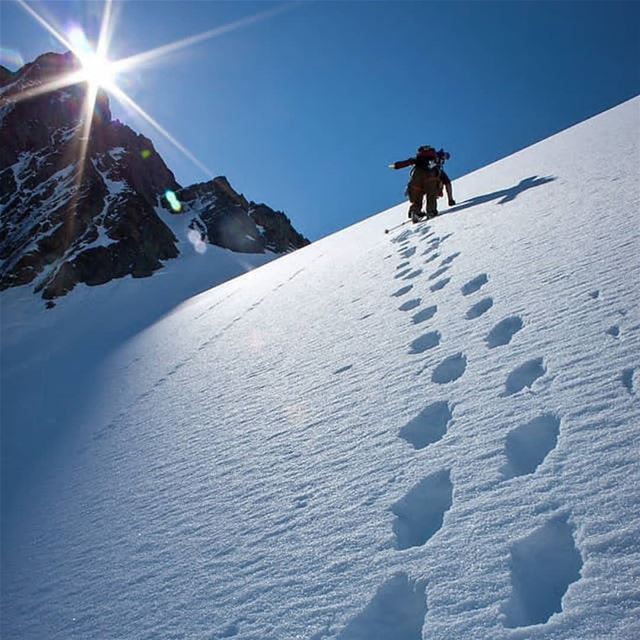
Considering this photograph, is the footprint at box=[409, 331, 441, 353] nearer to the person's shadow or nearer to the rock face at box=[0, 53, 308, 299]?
the person's shadow

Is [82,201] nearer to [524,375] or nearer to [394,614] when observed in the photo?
[524,375]

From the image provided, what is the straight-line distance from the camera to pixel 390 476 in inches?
75.9

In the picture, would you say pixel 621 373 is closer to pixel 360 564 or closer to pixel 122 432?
pixel 360 564

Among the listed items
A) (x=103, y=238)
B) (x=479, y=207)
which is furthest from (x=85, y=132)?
(x=479, y=207)

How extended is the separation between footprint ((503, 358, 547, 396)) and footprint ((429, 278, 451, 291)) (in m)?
1.90

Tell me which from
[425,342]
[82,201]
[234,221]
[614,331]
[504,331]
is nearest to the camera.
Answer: [614,331]

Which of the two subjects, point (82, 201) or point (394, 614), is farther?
point (82, 201)

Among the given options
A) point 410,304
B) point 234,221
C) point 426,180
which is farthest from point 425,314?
point 234,221

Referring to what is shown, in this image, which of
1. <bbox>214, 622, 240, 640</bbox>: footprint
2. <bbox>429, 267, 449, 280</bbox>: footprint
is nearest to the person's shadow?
<bbox>429, 267, 449, 280</bbox>: footprint

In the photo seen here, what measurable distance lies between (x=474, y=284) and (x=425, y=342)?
0.95 m

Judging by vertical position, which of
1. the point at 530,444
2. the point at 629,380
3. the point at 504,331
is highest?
the point at 504,331

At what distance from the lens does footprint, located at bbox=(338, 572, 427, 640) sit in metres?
1.31

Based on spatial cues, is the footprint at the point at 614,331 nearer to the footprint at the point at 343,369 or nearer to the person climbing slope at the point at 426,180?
the footprint at the point at 343,369

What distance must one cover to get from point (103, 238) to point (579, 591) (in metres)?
40.4
